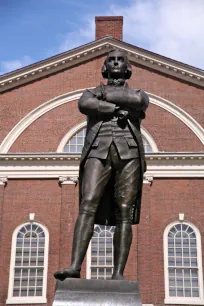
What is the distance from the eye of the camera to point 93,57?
28062mm

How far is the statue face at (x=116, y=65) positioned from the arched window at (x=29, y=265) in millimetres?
19175

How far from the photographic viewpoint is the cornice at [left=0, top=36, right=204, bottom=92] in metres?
27.3

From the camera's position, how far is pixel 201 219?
24922 millimetres

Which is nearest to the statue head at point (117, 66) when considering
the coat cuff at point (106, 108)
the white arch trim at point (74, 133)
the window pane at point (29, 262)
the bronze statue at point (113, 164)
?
the bronze statue at point (113, 164)

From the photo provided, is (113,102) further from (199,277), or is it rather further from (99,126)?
(199,277)

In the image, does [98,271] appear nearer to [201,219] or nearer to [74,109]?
[201,219]

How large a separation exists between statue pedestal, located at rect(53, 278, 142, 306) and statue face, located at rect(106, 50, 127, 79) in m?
2.16

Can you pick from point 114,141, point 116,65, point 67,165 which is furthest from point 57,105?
point 114,141

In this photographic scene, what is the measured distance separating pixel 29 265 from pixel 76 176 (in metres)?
4.20

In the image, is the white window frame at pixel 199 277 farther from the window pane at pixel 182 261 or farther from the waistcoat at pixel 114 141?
the waistcoat at pixel 114 141

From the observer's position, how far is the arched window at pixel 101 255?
24.5 metres

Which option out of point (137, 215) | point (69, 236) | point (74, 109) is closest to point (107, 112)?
point (137, 215)

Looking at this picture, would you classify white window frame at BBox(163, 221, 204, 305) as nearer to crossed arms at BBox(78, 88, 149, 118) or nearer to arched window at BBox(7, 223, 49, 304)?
arched window at BBox(7, 223, 49, 304)

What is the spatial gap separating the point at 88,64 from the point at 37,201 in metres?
7.01
